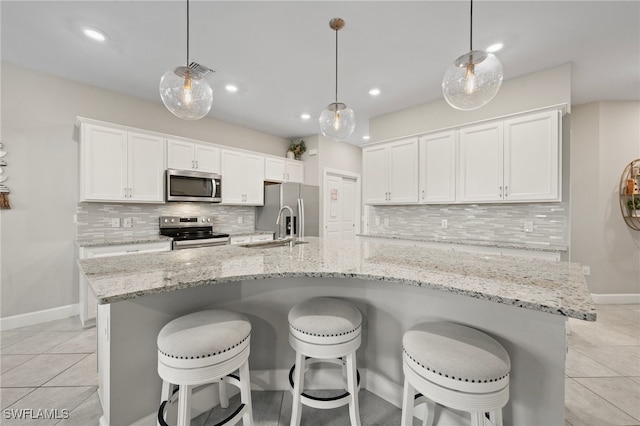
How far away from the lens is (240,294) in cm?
170

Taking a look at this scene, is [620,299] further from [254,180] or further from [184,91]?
[184,91]

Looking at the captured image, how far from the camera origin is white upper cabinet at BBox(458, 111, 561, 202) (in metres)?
2.66

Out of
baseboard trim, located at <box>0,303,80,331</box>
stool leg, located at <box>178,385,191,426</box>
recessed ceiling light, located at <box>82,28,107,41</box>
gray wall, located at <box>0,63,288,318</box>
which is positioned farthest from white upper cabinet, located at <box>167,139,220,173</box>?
stool leg, located at <box>178,385,191,426</box>

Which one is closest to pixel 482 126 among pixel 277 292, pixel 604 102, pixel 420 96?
pixel 420 96

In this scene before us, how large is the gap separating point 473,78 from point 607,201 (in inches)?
153

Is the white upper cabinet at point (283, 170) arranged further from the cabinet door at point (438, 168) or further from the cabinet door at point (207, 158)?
the cabinet door at point (438, 168)

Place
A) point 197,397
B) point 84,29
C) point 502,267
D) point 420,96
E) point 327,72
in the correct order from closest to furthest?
point 502,267 → point 197,397 → point 84,29 → point 327,72 → point 420,96

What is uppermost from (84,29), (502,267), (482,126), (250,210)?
(84,29)

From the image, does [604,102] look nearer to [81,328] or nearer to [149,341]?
[149,341]

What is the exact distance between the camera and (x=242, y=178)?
4406 millimetres

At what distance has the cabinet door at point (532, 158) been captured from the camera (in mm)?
2641

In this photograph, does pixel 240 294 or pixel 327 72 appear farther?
pixel 327 72

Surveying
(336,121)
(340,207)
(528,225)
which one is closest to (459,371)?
(336,121)

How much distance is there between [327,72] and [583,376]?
3.62m
